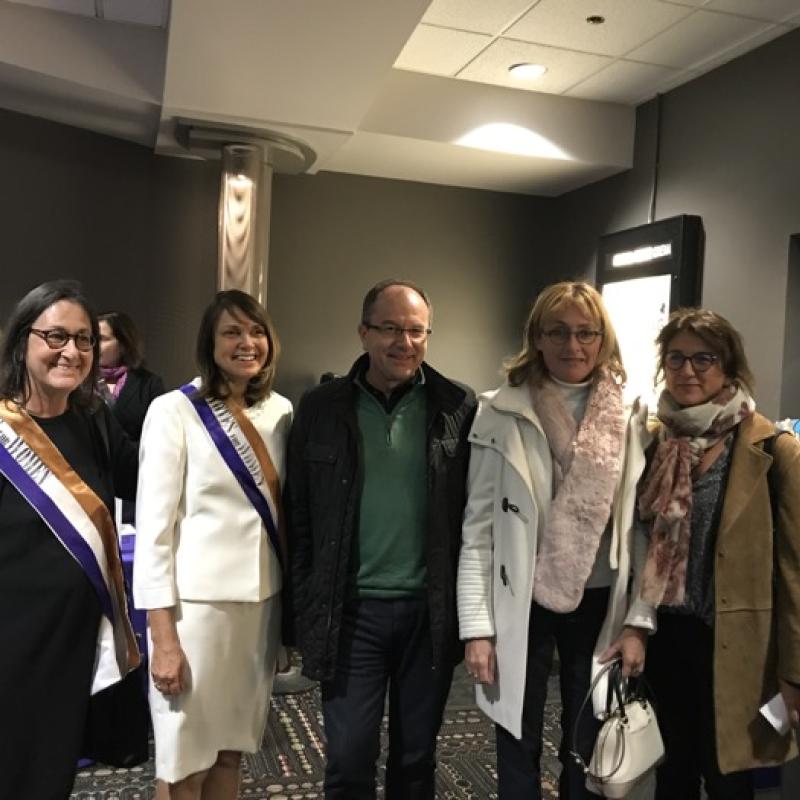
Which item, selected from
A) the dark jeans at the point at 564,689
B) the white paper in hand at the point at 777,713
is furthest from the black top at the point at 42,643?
the white paper in hand at the point at 777,713

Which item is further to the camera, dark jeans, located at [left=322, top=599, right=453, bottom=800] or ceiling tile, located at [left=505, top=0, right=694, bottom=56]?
ceiling tile, located at [left=505, top=0, right=694, bottom=56]

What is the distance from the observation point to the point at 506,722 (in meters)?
1.93

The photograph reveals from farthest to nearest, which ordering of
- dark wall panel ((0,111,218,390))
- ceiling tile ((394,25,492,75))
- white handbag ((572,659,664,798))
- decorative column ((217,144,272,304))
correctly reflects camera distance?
dark wall panel ((0,111,218,390)) → decorative column ((217,144,272,304)) → ceiling tile ((394,25,492,75)) → white handbag ((572,659,664,798))

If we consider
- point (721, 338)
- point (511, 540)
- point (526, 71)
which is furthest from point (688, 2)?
point (511, 540)

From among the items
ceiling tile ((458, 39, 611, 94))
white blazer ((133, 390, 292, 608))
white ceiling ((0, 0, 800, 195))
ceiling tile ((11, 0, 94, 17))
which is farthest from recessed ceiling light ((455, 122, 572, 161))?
white blazer ((133, 390, 292, 608))

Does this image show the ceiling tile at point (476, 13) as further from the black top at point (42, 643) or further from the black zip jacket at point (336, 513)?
the black top at point (42, 643)

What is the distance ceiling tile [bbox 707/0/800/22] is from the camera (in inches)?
135

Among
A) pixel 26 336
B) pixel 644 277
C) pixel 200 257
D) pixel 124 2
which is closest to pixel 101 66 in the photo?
pixel 124 2

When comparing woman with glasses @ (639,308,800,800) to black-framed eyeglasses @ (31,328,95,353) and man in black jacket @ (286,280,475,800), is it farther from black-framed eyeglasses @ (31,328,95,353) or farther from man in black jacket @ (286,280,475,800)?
black-framed eyeglasses @ (31,328,95,353)

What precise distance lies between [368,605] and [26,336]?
99 cm

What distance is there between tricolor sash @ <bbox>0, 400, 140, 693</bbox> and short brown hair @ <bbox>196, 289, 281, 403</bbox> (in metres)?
0.40

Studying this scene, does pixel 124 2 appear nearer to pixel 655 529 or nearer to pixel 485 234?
pixel 485 234

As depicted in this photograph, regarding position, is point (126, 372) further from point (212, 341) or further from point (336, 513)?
point (336, 513)

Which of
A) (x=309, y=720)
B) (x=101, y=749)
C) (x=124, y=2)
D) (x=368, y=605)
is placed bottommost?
(x=309, y=720)
